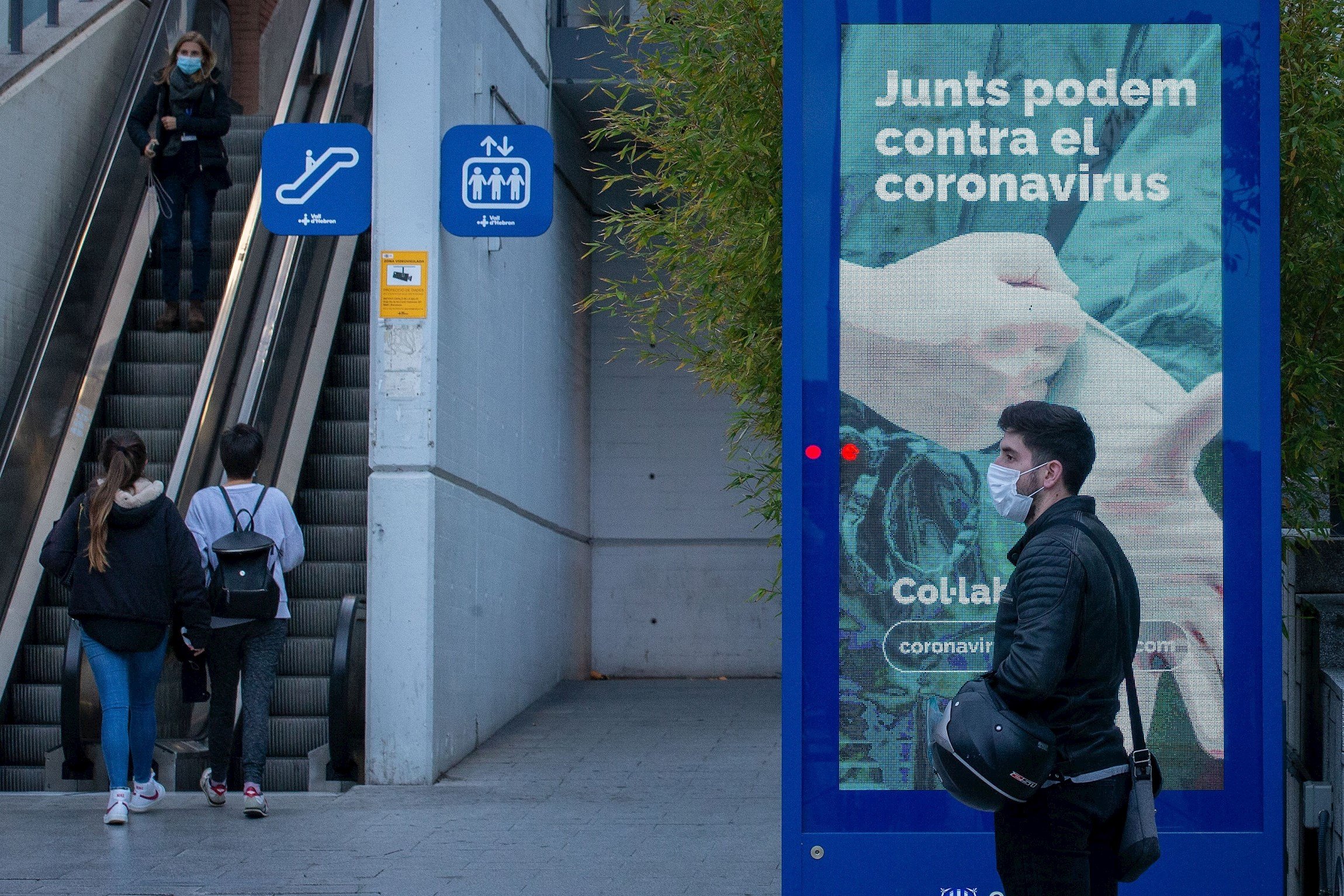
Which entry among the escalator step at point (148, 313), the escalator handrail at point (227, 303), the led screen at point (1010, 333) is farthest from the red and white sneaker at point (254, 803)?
the escalator step at point (148, 313)

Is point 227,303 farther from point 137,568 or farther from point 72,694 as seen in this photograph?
point 137,568

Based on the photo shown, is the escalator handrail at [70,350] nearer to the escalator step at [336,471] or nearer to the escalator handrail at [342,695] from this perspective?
the escalator step at [336,471]

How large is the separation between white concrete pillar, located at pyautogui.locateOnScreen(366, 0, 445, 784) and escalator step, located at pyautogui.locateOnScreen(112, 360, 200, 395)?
2.26 metres

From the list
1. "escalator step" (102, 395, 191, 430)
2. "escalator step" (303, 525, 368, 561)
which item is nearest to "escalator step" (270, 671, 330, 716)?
"escalator step" (303, 525, 368, 561)

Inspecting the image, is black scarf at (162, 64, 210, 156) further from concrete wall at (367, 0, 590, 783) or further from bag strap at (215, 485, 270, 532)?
bag strap at (215, 485, 270, 532)

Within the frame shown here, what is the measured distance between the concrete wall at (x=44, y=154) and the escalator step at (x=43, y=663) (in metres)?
1.61

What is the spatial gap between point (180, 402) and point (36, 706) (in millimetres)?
2235

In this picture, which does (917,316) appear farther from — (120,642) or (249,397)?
(249,397)

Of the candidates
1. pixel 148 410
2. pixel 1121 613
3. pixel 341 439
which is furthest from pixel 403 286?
pixel 1121 613

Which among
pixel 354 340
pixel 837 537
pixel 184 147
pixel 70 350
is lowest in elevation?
pixel 837 537

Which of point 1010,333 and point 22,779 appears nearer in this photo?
point 1010,333

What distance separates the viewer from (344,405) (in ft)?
33.7

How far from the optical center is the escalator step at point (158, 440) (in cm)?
941

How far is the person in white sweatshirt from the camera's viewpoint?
7.04m
